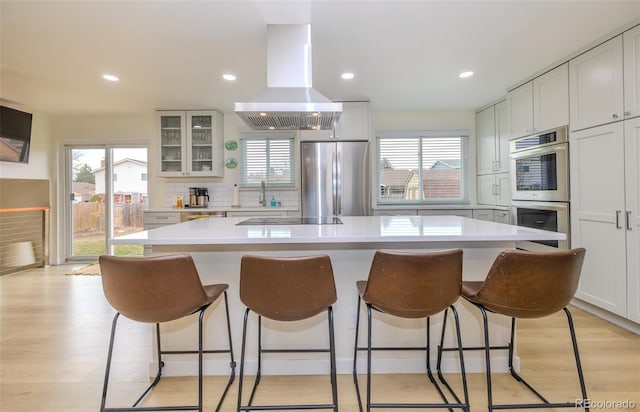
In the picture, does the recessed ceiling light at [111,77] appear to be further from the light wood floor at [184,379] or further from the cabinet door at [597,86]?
the cabinet door at [597,86]

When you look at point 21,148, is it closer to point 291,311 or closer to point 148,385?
point 148,385

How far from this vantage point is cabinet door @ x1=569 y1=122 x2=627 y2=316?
8.26 ft

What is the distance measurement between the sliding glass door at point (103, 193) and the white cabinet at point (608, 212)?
571cm

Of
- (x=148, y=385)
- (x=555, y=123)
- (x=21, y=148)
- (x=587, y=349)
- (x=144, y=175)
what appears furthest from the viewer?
(x=144, y=175)

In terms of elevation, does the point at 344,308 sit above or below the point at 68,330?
above

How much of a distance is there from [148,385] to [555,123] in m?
4.05

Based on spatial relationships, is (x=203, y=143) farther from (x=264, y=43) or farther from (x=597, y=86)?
(x=597, y=86)

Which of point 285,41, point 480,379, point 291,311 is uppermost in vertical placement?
point 285,41

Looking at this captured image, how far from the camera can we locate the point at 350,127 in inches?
168

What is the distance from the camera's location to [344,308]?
1.95m

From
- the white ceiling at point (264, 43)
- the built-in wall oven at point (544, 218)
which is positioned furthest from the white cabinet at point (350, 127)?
the built-in wall oven at point (544, 218)

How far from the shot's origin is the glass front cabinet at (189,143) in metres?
4.73

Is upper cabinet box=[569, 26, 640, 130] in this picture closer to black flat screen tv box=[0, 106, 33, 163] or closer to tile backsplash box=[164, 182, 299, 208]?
tile backsplash box=[164, 182, 299, 208]

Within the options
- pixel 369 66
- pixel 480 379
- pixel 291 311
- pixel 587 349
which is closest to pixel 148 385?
pixel 291 311
